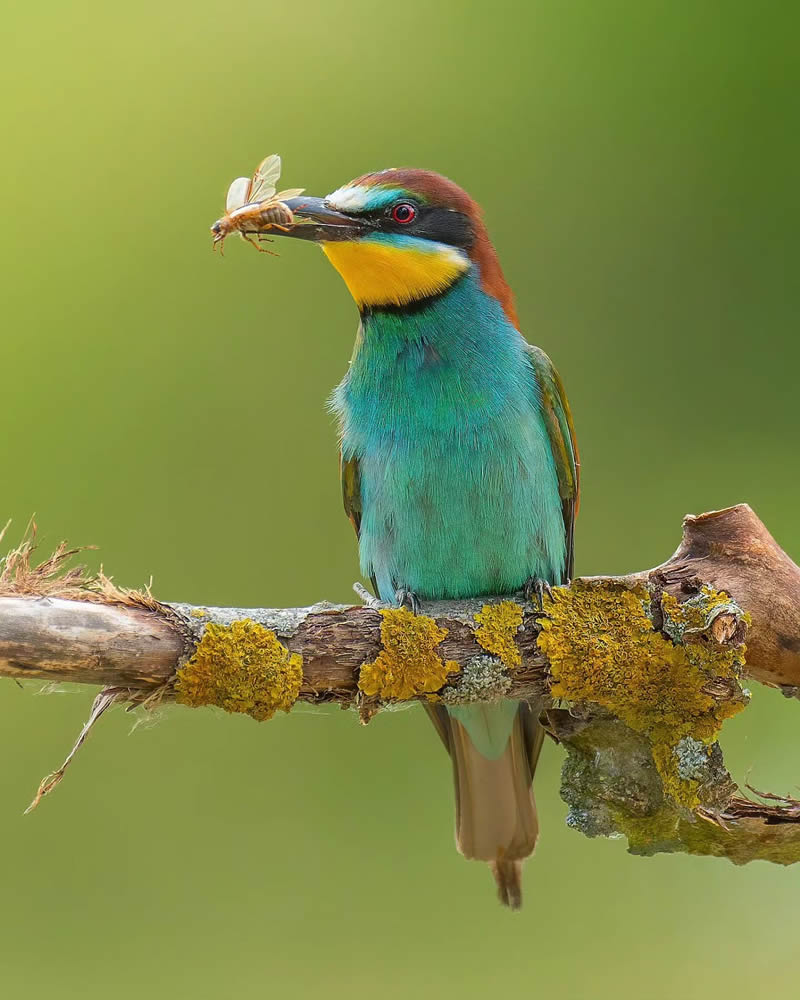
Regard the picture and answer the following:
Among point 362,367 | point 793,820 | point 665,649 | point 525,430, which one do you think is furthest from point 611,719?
point 362,367

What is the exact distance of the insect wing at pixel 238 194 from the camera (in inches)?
86.0

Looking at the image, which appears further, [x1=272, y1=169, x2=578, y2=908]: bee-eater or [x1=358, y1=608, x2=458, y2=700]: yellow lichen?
[x1=272, y1=169, x2=578, y2=908]: bee-eater

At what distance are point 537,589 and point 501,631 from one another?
0.76 feet

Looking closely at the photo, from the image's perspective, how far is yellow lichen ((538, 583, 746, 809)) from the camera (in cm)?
188

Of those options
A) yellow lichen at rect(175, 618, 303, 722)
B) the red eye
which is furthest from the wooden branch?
the red eye

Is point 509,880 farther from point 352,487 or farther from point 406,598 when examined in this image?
point 352,487

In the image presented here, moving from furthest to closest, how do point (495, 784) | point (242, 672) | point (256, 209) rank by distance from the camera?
point (495, 784) → point (256, 209) → point (242, 672)

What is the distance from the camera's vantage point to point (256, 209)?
2135 millimetres

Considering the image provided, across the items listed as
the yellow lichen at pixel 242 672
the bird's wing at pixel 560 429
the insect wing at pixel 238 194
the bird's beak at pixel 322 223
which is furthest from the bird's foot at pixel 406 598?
the insect wing at pixel 238 194

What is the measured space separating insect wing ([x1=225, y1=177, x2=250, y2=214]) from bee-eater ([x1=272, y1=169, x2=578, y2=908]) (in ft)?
0.36

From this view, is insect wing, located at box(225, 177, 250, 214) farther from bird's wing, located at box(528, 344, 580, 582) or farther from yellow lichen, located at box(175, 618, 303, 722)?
yellow lichen, located at box(175, 618, 303, 722)

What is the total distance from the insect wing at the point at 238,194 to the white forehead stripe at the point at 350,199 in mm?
149

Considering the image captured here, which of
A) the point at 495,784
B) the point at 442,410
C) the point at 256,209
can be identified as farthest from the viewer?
the point at 495,784

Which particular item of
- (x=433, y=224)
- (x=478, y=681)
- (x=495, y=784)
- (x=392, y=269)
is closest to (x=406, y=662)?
(x=478, y=681)
